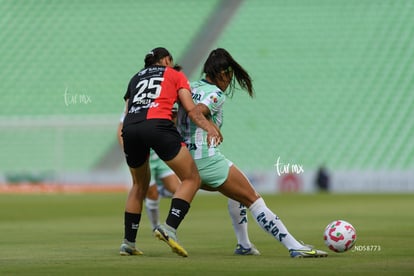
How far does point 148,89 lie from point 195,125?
0.55 m

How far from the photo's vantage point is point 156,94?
28.2ft

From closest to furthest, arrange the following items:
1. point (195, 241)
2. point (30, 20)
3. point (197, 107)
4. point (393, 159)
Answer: point (197, 107), point (195, 241), point (393, 159), point (30, 20)

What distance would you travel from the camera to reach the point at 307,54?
3625 cm

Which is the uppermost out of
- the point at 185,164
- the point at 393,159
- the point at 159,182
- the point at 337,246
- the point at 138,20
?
the point at 138,20

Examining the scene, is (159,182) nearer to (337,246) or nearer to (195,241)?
(195,241)

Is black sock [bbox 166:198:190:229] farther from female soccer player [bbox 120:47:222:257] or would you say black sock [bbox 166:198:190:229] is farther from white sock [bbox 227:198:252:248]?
white sock [bbox 227:198:252:248]

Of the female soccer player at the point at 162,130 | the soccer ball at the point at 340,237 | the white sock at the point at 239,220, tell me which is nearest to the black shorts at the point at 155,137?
the female soccer player at the point at 162,130

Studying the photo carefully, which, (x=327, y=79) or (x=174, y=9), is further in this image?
(x=174, y=9)

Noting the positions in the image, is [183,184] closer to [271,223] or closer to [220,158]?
[220,158]

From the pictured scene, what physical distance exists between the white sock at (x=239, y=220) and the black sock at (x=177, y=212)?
2.48 feet

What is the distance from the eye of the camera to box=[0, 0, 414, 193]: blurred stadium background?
3431 cm

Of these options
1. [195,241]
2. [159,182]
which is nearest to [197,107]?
[195,241]

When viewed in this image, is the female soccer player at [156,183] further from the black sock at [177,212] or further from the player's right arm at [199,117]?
the player's right arm at [199,117]

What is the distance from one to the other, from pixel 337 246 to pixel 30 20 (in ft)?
104
